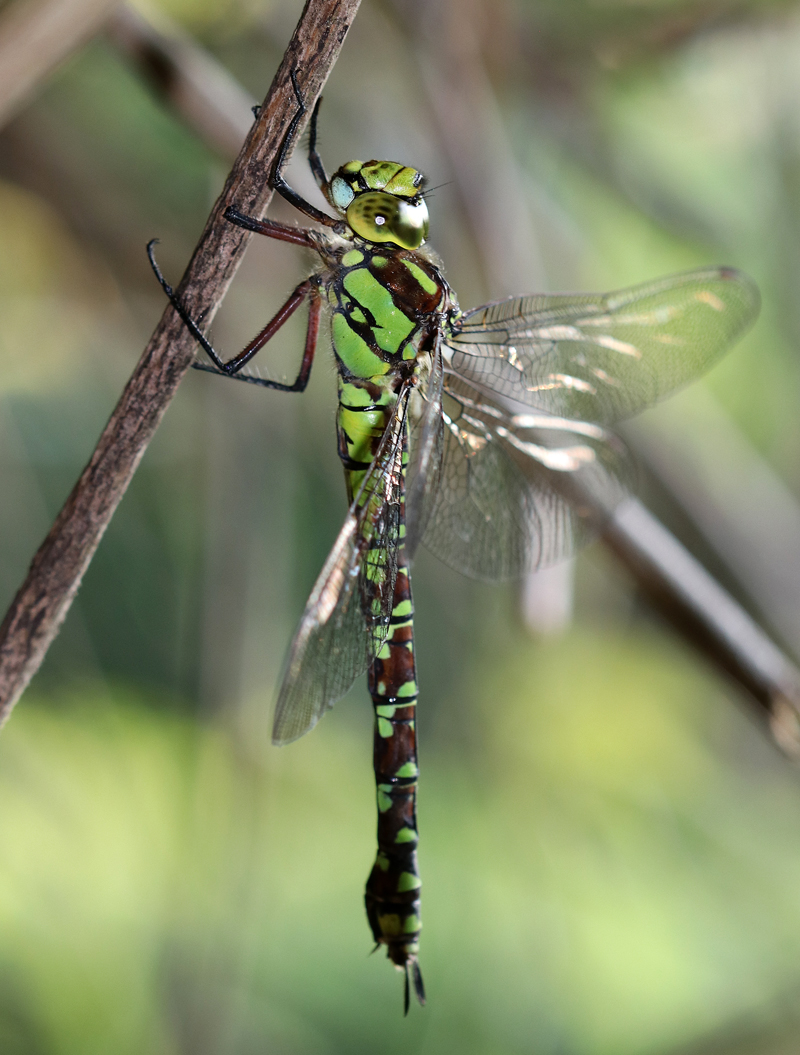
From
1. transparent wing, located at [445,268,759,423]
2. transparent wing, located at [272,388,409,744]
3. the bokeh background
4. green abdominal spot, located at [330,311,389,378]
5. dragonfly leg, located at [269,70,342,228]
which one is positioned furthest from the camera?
the bokeh background

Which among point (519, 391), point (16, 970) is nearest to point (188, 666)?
point (16, 970)

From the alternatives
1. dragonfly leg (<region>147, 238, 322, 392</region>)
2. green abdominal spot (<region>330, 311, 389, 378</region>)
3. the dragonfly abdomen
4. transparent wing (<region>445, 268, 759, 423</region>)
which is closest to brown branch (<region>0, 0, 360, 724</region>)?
dragonfly leg (<region>147, 238, 322, 392</region>)

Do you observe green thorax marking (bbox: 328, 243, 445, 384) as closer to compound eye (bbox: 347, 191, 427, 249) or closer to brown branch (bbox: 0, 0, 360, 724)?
compound eye (bbox: 347, 191, 427, 249)

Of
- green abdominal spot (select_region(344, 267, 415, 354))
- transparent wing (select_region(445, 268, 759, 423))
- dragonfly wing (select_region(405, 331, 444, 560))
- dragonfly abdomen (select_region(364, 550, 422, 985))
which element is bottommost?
dragonfly abdomen (select_region(364, 550, 422, 985))

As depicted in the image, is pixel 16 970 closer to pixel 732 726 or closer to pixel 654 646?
pixel 654 646

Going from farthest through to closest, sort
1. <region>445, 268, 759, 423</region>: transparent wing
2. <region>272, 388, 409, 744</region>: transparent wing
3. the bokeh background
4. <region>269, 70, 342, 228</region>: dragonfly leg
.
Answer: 1. the bokeh background
2. <region>445, 268, 759, 423</region>: transparent wing
3. <region>272, 388, 409, 744</region>: transparent wing
4. <region>269, 70, 342, 228</region>: dragonfly leg

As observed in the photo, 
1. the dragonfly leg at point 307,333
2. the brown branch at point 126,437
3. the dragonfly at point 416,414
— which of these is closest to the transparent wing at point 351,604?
the dragonfly at point 416,414

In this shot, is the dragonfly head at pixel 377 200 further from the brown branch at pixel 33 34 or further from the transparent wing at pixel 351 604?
the brown branch at pixel 33 34
